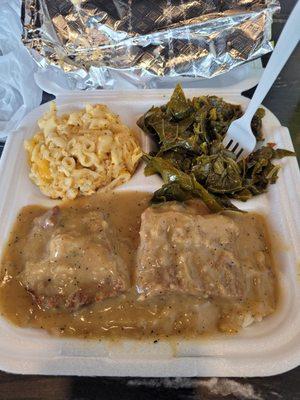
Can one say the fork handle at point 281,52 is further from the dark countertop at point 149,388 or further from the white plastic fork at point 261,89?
the dark countertop at point 149,388

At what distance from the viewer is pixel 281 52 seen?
6.02 feet

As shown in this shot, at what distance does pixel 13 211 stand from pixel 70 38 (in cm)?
120

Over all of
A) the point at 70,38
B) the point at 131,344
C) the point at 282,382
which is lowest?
the point at 282,382

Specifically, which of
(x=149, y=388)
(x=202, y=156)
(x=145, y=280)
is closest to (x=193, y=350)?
(x=149, y=388)

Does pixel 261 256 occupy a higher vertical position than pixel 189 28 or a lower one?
lower

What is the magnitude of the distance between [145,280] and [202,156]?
0.83 meters

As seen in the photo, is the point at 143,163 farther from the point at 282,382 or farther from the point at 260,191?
the point at 282,382

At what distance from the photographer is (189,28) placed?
2400 millimetres

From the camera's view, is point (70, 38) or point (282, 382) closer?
point (282, 382)

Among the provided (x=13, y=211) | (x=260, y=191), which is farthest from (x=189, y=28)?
(x=13, y=211)

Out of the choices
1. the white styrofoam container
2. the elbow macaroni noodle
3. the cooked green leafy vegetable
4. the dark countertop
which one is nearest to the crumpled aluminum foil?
the cooked green leafy vegetable

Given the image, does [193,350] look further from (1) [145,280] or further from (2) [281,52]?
(2) [281,52]

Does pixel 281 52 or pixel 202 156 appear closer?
pixel 281 52

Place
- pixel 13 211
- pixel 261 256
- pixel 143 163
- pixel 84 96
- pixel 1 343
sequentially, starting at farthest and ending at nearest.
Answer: pixel 84 96, pixel 143 163, pixel 13 211, pixel 261 256, pixel 1 343
